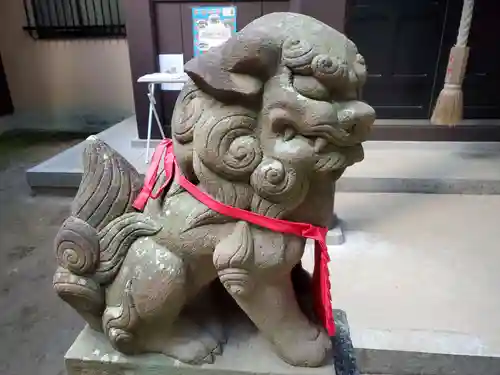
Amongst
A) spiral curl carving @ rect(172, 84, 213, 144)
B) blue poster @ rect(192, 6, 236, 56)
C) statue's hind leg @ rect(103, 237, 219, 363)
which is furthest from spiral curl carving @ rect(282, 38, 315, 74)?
blue poster @ rect(192, 6, 236, 56)

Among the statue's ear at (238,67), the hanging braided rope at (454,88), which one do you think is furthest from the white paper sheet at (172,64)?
the statue's ear at (238,67)

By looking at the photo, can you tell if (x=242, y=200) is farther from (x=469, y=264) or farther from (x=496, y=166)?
(x=496, y=166)

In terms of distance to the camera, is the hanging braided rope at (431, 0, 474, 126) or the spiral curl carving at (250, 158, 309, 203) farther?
the hanging braided rope at (431, 0, 474, 126)

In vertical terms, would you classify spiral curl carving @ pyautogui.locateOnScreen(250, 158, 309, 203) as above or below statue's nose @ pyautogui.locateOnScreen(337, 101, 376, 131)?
below

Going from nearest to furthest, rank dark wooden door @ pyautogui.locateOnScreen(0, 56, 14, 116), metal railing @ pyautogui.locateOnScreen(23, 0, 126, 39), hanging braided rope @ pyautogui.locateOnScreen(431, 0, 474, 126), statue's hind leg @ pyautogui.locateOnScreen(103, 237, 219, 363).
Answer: statue's hind leg @ pyautogui.locateOnScreen(103, 237, 219, 363), hanging braided rope @ pyautogui.locateOnScreen(431, 0, 474, 126), metal railing @ pyautogui.locateOnScreen(23, 0, 126, 39), dark wooden door @ pyautogui.locateOnScreen(0, 56, 14, 116)

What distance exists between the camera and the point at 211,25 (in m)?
2.34

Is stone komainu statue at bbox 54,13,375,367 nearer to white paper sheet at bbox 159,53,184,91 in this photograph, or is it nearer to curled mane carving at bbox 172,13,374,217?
curled mane carving at bbox 172,13,374,217

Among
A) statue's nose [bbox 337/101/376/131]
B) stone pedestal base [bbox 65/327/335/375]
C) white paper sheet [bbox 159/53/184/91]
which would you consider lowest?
stone pedestal base [bbox 65/327/335/375]

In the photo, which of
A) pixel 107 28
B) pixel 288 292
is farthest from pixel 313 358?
pixel 107 28

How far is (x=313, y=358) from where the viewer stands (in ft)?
2.27

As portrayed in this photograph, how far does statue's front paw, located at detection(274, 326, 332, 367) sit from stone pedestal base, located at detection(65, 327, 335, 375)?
13 millimetres

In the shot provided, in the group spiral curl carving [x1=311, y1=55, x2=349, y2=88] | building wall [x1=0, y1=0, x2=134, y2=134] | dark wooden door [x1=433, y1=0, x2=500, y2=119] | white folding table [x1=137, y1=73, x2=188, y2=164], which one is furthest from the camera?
building wall [x1=0, y1=0, x2=134, y2=134]

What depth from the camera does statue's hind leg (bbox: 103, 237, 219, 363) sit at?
0.66 metres

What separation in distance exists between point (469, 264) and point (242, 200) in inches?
49.7
